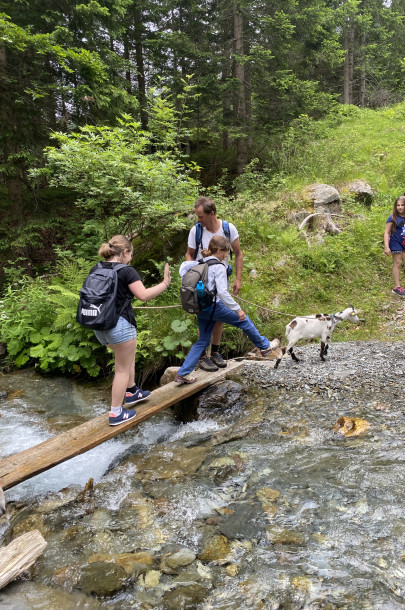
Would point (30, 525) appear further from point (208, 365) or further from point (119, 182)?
point (119, 182)

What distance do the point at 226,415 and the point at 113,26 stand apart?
39.1 ft

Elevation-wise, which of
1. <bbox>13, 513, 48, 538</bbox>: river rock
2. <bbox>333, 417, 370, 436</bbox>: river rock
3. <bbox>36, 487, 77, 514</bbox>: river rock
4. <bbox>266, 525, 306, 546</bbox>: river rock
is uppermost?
<bbox>333, 417, 370, 436</bbox>: river rock

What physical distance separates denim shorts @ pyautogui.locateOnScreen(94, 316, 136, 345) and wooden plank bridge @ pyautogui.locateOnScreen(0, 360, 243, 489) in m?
1.08

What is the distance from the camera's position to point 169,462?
4.30 metres

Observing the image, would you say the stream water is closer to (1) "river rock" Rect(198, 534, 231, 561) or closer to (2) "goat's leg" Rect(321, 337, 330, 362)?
(1) "river rock" Rect(198, 534, 231, 561)

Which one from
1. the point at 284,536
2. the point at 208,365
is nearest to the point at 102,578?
the point at 284,536

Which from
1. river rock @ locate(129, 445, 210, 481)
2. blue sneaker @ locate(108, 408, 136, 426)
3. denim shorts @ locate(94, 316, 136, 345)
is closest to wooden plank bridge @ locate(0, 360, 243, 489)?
blue sneaker @ locate(108, 408, 136, 426)

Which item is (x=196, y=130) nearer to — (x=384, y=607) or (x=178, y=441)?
(x=178, y=441)

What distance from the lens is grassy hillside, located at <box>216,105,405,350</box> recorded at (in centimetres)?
848

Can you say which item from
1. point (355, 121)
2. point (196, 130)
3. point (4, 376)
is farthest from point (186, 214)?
point (355, 121)

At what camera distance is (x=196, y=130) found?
18984 millimetres

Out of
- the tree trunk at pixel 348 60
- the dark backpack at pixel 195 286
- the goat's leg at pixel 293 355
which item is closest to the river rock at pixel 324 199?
the goat's leg at pixel 293 355

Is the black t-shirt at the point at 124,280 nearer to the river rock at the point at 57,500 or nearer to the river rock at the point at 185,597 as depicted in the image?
the river rock at the point at 57,500

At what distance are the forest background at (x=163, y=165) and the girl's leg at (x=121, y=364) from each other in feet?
7.70
